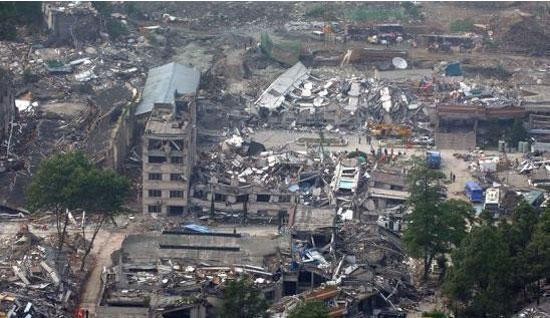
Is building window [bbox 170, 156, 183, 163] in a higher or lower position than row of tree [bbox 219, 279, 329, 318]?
lower

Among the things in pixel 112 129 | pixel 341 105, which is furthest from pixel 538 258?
pixel 341 105

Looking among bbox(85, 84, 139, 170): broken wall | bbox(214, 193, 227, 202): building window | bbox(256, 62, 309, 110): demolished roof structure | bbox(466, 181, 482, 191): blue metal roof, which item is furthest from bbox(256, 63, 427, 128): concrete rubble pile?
bbox(214, 193, 227, 202): building window

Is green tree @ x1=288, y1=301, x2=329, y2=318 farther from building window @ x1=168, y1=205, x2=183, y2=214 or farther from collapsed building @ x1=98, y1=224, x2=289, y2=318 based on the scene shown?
building window @ x1=168, y1=205, x2=183, y2=214

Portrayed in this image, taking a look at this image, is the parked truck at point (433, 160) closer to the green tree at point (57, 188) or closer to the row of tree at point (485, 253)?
the row of tree at point (485, 253)

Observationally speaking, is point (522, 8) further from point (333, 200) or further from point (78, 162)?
point (78, 162)

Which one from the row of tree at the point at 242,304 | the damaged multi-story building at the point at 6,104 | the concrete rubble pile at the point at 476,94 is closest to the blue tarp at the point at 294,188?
the concrete rubble pile at the point at 476,94

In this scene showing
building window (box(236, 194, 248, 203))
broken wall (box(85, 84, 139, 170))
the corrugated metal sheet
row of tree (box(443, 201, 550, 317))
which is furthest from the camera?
the corrugated metal sheet

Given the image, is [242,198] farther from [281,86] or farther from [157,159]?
[281,86]

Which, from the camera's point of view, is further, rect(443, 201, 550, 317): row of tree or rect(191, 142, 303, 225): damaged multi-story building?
rect(191, 142, 303, 225): damaged multi-story building

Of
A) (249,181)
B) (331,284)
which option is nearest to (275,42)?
(249,181)
